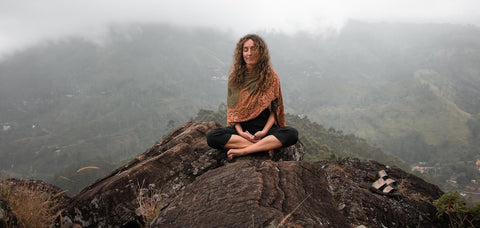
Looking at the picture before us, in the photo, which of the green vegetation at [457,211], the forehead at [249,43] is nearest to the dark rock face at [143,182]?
→ the forehead at [249,43]

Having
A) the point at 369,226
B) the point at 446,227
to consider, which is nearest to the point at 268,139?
the point at 369,226

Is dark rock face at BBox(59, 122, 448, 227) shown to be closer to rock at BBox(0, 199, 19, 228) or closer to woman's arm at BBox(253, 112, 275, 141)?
woman's arm at BBox(253, 112, 275, 141)

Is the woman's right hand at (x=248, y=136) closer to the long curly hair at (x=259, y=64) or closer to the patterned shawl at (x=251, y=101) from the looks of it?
the patterned shawl at (x=251, y=101)

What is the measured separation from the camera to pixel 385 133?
426 feet

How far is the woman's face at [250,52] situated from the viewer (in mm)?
4801

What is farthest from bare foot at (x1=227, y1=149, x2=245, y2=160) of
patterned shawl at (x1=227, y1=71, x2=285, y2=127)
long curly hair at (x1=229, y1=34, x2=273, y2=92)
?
long curly hair at (x1=229, y1=34, x2=273, y2=92)

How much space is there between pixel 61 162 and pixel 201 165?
117 m

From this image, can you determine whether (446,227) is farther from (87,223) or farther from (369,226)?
(87,223)

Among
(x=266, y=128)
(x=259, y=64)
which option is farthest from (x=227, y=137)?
(x=259, y=64)

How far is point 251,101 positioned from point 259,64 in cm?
70

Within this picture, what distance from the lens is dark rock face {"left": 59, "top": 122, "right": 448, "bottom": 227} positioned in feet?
8.68

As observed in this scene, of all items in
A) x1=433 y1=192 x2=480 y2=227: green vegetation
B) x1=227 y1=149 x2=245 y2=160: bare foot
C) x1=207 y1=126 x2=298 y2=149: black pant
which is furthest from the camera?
x1=207 y1=126 x2=298 y2=149: black pant

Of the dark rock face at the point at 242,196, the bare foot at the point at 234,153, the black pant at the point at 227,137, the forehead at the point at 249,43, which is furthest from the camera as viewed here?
the forehead at the point at 249,43

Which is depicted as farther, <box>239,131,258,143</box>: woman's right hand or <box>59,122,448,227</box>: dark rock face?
<box>239,131,258,143</box>: woman's right hand
